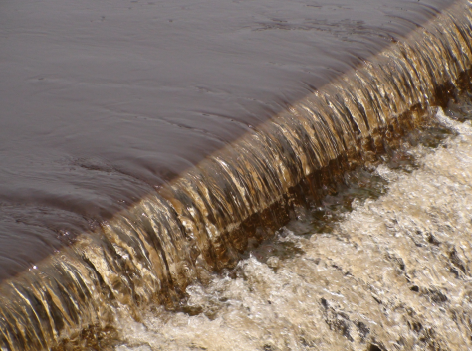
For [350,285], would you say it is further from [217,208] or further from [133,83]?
[133,83]

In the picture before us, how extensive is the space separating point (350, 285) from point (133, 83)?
7.74 ft

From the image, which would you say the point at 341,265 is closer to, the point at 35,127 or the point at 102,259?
the point at 102,259

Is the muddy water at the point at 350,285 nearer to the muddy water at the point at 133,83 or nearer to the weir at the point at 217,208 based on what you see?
the weir at the point at 217,208

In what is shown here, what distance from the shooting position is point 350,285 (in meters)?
3.35

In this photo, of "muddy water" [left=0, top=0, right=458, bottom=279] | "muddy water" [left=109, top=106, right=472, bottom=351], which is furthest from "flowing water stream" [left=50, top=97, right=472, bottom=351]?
"muddy water" [left=0, top=0, right=458, bottom=279]

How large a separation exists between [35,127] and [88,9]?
2747 mm

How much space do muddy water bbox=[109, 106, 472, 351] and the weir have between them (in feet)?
0.41

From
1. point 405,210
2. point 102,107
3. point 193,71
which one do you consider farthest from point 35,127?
point 405,210

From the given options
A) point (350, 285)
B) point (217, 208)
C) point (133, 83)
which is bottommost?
point (350, 285)

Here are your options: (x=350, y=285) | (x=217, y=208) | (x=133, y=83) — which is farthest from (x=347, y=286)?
(x=133, y=83)

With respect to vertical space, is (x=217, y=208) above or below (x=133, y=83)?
below

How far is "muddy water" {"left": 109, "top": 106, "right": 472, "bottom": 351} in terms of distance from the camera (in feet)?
9.84

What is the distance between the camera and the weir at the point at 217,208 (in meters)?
Answer: 2.78

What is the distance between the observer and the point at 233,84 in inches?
179
